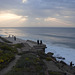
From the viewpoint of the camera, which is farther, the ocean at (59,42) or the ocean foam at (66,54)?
the ocean at (59,42)

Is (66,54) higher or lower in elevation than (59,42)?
higher

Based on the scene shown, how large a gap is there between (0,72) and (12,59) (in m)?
3.64

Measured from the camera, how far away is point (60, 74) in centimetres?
1055

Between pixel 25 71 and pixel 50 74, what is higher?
pixel 25 71

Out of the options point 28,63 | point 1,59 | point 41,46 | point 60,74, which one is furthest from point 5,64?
point 41,46

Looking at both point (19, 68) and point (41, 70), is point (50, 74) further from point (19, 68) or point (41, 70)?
point (19, 68)

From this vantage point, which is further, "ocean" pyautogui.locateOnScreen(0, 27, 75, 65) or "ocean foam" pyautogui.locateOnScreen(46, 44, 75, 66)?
"ocean" pyautogui.locateOnScreen(0, 27, 75, 65)

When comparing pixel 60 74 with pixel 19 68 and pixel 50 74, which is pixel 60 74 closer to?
pixel 50 74

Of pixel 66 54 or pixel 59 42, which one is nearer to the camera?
pixel 66 54

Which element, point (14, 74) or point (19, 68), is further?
point (19, 68)

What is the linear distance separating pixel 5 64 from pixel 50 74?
4.41 m

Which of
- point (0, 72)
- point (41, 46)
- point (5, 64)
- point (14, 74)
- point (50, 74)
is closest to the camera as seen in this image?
point (14, 74)

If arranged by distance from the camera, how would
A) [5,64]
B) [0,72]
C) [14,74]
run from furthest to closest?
[5,64]
[0,72]
[14,74]

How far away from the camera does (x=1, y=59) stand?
1135 centimetres
